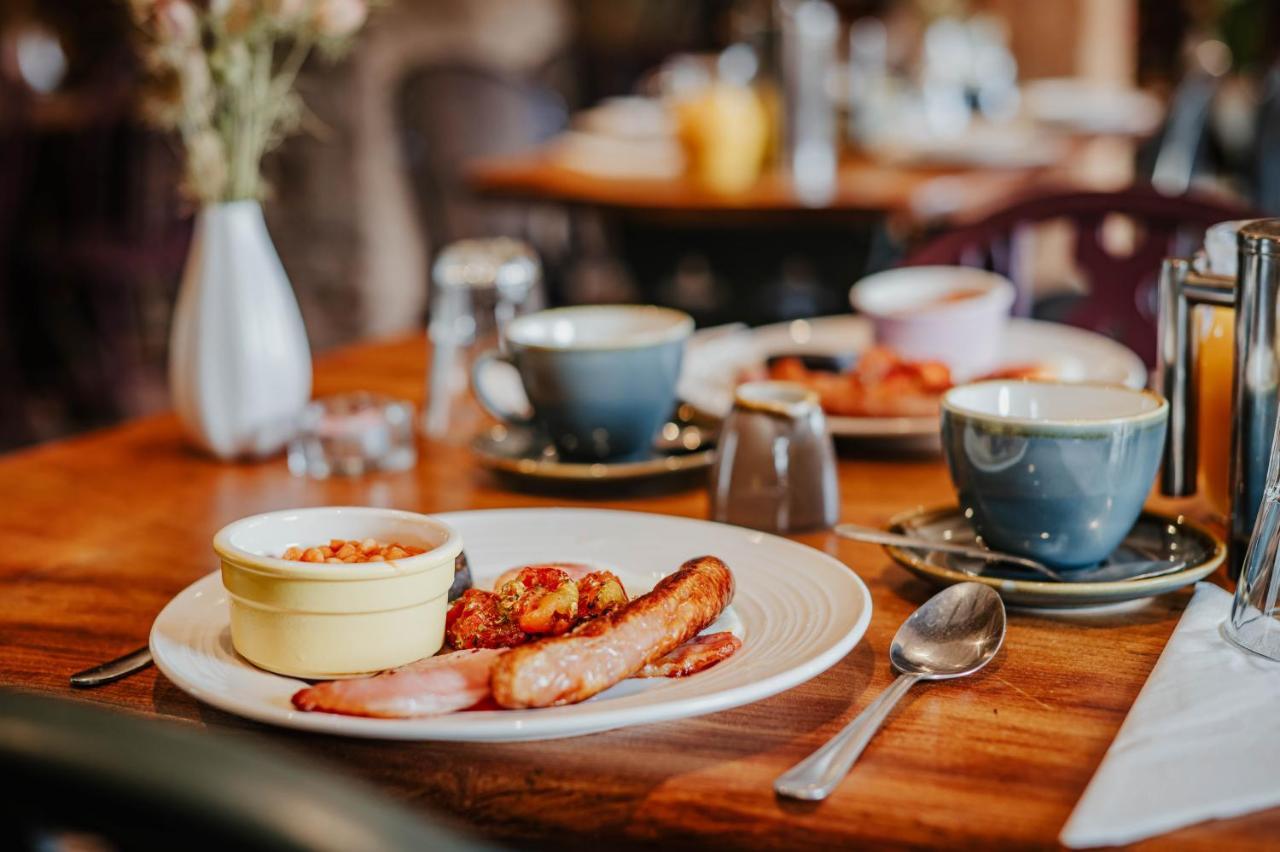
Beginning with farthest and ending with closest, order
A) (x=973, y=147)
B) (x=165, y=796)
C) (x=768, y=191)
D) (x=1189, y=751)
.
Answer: (x=973, y=147) < (x=768, y=191) < (x=1189, y=751) < (x=165, y=796)

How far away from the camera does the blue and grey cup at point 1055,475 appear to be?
802 mm

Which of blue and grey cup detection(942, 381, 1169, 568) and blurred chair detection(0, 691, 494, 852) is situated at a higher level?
blurred chair detection(0, 691, 494, 852)

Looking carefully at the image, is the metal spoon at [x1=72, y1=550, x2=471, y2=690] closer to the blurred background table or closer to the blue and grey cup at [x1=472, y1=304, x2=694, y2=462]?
the blue and grey cup at [x1=472, y1=304, x2=694, y2=462]

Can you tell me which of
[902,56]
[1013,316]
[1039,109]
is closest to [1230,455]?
[1013,316]

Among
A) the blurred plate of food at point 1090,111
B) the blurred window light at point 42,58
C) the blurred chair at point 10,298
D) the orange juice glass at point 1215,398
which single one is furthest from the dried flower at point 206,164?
the blurred window light at point 42,58

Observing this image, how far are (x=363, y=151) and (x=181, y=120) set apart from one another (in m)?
3.54

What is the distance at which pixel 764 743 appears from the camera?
2.11 feet

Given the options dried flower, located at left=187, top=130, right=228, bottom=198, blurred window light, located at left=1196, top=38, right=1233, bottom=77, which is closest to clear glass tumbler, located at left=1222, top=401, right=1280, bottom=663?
dried flower, located at left=187, top=130, right=228, bottom=198

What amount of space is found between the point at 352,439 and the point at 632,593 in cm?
43

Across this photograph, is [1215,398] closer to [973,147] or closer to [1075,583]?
[1075,583]

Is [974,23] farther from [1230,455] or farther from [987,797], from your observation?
[987,797]

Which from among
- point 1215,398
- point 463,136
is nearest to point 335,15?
point 1215,398

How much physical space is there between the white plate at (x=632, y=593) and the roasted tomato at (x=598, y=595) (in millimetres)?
57

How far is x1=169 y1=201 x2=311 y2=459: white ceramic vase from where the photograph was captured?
4.05 feet
